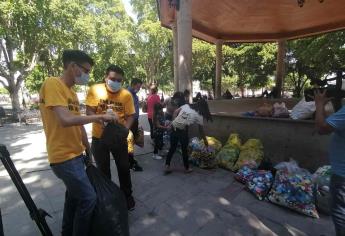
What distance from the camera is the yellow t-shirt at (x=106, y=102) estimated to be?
3553mm

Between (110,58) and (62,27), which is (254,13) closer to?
(62,27)

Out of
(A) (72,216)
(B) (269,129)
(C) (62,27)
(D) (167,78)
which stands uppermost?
(C) (62,27)

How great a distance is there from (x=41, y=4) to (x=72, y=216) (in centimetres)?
1426

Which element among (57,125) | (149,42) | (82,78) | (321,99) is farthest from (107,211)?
(149,42)

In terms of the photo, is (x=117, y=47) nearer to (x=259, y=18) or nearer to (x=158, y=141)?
(x=259, y=18)

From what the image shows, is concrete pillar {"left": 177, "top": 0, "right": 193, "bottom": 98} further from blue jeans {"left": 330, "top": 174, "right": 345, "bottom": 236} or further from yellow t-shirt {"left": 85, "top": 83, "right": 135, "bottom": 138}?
blue jeans {"left": 330, "top": 174, "right": 345, "bottom": 236}

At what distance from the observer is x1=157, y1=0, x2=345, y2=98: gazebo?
739 centimetres

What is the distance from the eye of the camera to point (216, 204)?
4023mm

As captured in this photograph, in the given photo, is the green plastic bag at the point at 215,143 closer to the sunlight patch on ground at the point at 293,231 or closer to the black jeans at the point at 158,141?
the black jeans at the point at 158,141

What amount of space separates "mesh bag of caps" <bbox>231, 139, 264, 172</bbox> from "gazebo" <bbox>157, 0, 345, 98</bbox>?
267cm

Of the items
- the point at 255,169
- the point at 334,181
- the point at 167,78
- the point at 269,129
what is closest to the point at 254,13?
the point at 269,129

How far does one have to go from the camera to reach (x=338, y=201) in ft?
7.50

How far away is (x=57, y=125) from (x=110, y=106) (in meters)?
1.23

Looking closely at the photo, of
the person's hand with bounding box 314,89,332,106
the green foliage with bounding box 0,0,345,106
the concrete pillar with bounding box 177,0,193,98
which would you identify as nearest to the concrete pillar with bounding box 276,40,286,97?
the green foliage with bounding box 0,0,345,106
